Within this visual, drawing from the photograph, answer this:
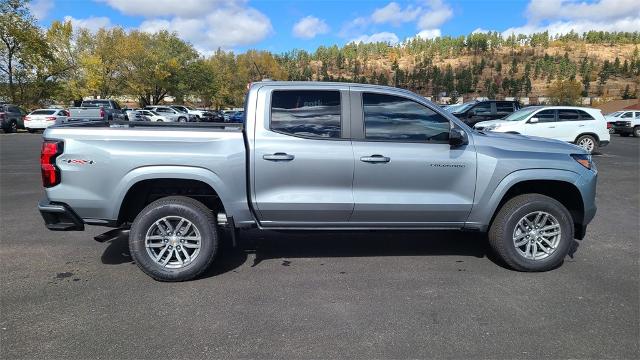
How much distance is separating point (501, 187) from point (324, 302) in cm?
210

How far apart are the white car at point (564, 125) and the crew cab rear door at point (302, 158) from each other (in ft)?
39.9

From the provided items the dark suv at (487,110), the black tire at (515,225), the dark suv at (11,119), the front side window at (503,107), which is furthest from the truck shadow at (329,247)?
the dark suv at (11,119)

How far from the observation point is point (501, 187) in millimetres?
4582

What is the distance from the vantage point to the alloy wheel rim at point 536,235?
470 centimetres

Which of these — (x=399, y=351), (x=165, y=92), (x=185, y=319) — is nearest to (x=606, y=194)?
(x=399, y=351)

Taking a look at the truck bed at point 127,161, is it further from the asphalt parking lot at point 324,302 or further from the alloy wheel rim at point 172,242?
the asphalt parking lot at point 324,302

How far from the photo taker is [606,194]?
356 inches

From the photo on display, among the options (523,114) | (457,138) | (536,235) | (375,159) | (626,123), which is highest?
(523,114)

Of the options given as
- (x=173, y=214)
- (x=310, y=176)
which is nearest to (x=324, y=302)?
(x=310, y=176)

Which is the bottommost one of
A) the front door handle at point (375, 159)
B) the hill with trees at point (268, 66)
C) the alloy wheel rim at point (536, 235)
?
the alloy wheel rim at point (536, 235)

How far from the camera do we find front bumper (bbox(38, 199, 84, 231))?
4.30 metres

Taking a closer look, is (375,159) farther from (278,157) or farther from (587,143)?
(587,143)

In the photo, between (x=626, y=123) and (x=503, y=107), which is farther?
(x=626, y=123)

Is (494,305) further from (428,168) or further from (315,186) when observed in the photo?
(315,186)
